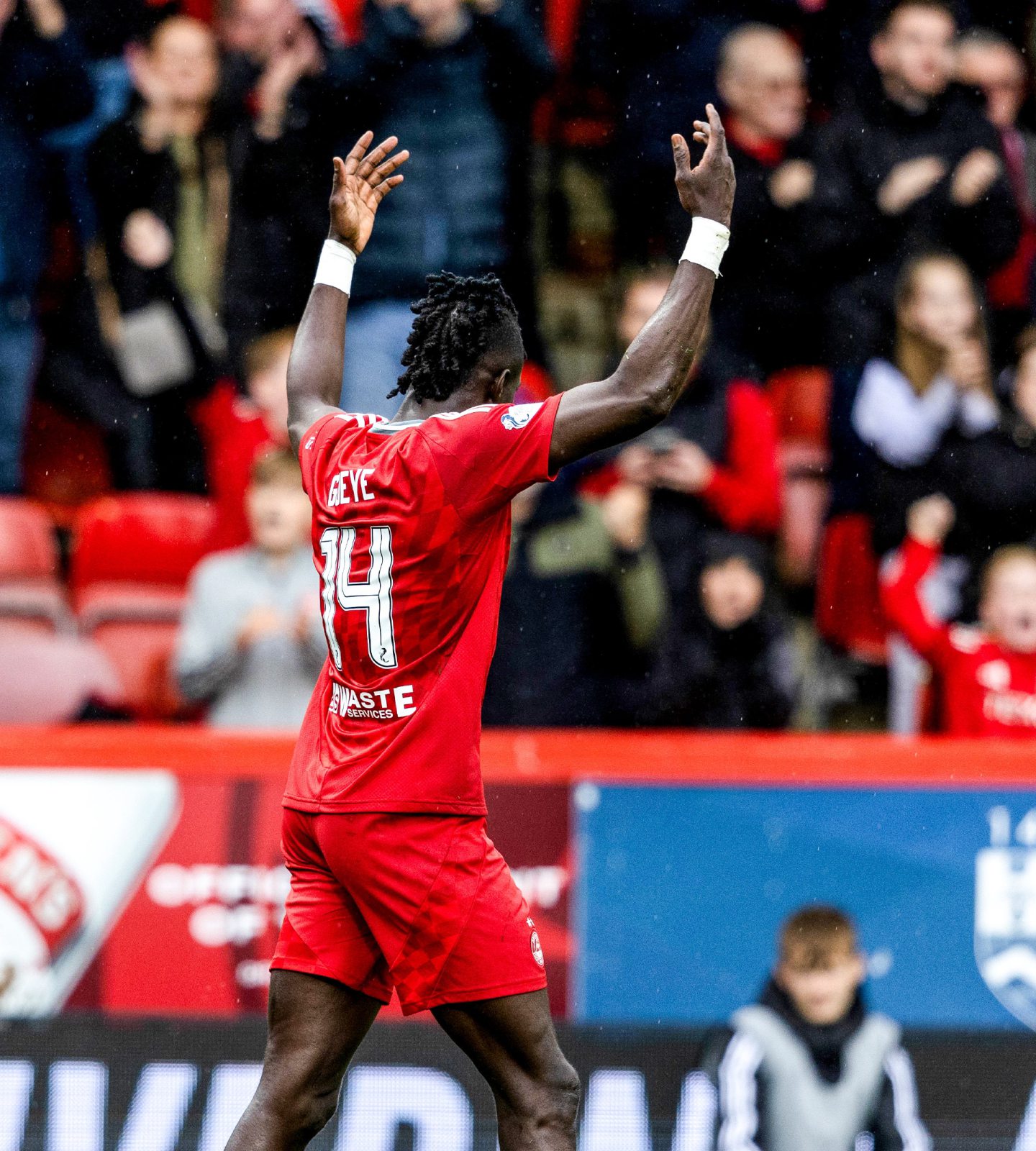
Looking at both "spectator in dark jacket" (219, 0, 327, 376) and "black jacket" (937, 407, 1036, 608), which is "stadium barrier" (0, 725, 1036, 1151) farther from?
"spectator in dark jacket" (219, 0, 327, 376)

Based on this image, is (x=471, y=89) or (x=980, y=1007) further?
(x=471, y=89)

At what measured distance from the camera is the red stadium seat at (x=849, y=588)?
18.7 feet

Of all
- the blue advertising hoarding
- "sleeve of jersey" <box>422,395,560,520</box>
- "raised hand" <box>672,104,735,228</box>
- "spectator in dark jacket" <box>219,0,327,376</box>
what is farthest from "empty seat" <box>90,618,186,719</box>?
"raised hand" <box>672,104,735,228</box>

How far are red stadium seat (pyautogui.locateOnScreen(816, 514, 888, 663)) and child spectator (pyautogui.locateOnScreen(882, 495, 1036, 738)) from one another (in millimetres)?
208

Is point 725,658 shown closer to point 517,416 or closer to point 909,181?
point 909,181

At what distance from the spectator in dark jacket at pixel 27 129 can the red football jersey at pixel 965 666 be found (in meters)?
3.19

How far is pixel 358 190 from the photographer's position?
358 cm

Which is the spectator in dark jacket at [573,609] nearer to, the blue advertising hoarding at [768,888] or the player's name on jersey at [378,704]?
the blue advertising hoarding at [768,888]

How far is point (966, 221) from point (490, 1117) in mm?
3655

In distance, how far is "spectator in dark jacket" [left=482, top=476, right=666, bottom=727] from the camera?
536cm

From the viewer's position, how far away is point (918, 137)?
6086 mm

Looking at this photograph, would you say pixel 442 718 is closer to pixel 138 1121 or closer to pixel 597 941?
pixel 597 941

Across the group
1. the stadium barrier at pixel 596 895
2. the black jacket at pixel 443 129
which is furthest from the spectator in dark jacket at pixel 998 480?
the black jacket at pixel 443 129

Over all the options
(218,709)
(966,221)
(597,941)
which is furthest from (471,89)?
(597,941)
